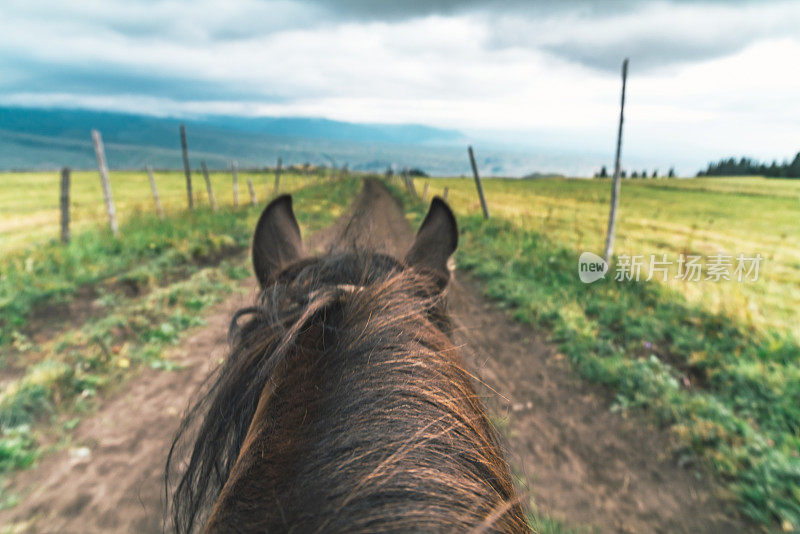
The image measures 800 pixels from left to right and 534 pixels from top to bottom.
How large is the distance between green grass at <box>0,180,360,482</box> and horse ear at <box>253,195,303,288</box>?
2.97 meters

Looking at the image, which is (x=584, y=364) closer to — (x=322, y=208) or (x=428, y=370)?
(x=428, y=370)

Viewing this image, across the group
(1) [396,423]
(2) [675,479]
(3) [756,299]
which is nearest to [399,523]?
(1) [396,423]

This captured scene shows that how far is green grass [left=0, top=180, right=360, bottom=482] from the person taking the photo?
11.5 ft

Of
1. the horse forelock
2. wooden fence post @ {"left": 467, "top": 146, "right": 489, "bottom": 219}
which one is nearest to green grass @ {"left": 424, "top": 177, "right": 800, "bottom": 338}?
wooden fence post @ {"left": 467, "top": 146, "right": 489, "bottom": 219}

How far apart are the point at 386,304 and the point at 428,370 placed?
0.76 feet

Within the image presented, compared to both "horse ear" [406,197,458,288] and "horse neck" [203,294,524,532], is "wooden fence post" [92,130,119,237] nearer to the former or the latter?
"horse ear" [406,197,458,288]

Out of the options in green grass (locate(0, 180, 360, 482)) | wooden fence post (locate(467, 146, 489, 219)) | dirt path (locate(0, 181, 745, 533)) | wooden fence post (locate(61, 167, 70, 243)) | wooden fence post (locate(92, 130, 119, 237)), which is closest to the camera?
dirt path (locate(0, 181, 745, 533))

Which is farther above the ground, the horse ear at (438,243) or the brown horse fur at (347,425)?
the horse ear at (438,243)

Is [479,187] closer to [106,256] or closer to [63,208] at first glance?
[106,256]

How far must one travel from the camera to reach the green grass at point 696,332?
3.13m

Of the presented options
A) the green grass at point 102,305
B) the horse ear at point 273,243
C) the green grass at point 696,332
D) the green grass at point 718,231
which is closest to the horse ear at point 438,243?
the horse ear at point 273,243

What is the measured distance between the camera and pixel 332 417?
81cm

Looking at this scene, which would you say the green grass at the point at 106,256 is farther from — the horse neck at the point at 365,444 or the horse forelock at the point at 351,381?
the horse neck at the point at 365,444

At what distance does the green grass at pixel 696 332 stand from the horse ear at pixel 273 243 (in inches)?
144
